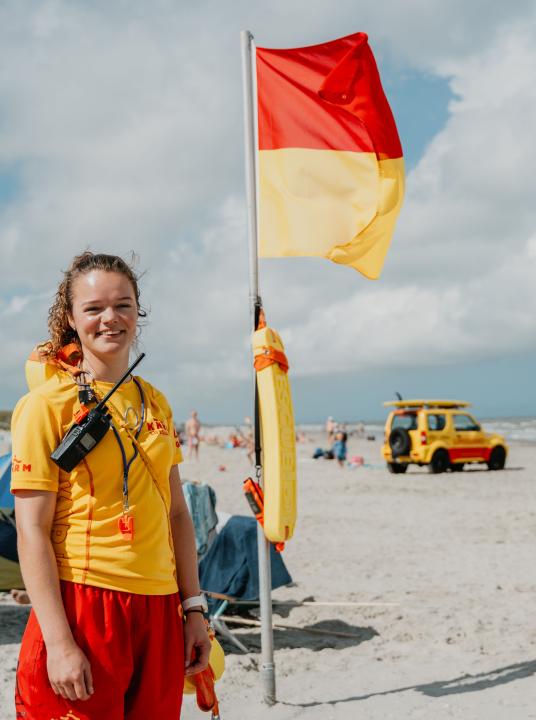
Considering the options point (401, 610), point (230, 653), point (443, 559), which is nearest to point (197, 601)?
point (230, 653)

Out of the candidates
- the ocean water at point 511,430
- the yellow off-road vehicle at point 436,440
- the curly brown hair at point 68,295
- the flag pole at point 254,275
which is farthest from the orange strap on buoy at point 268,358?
the ocean water at point 511,430

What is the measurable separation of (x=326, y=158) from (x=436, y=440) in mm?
15791

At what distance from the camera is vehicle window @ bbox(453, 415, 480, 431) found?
20047 millimetres

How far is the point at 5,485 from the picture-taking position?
5316 mm

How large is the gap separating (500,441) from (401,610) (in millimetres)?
15314

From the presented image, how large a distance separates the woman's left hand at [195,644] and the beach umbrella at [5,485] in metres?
3.32

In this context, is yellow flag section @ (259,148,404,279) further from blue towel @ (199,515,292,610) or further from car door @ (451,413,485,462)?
car door @ (451,413,485,462)

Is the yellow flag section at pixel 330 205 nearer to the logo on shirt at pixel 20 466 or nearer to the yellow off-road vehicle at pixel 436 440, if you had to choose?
the logo on shirt at pixel 20 466

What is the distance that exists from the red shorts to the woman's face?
67 centimetres

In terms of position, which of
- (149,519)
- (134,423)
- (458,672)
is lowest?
(458,672)

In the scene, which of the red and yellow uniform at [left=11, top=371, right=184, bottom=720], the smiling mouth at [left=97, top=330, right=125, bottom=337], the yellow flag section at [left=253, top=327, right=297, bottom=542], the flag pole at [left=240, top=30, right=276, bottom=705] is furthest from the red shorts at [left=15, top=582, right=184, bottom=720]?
the flag pole at [left=240, top=30, right=276, bottom=705]

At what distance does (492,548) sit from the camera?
8789mm

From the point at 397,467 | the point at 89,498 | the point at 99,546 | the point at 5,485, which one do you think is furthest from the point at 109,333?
the point at 397,467

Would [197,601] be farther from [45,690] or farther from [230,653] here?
[230,653]
